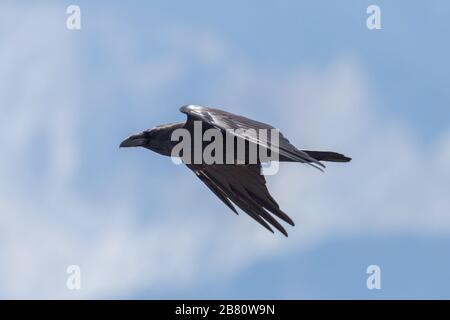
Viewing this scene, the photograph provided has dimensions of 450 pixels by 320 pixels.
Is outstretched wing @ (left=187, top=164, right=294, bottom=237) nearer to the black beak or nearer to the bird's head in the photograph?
the bird's head

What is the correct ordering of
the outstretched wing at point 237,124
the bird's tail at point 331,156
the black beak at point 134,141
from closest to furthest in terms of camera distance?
the outstretched wing at point 237,124
the bird's tail at point 331,156
the black beak at point 134,141

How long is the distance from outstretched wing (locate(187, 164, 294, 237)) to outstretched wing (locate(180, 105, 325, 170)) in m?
1.06

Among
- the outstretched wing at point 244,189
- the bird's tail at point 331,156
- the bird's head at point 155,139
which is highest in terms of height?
the bird's head at point 155,139

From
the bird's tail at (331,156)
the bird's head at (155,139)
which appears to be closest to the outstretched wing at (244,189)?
the bird's head at (155,139)

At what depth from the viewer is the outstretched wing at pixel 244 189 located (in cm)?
2292

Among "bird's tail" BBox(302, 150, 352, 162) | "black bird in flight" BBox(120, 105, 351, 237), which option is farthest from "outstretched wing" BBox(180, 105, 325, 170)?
"bird's tail" BBox(302, 150, 352, 162)

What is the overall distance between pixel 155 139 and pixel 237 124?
2539 millimetres

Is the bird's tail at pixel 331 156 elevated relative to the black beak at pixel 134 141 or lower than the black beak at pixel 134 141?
lower

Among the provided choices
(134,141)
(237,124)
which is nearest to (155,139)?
(134,141)

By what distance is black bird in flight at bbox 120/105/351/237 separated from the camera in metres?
22.5

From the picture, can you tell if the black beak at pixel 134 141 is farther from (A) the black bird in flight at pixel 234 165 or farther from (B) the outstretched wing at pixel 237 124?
(B) the outstretched wing at pixel 237 124

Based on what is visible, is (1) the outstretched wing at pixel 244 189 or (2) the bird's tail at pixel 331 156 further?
(2) the bird's tail at pixel 331 156
